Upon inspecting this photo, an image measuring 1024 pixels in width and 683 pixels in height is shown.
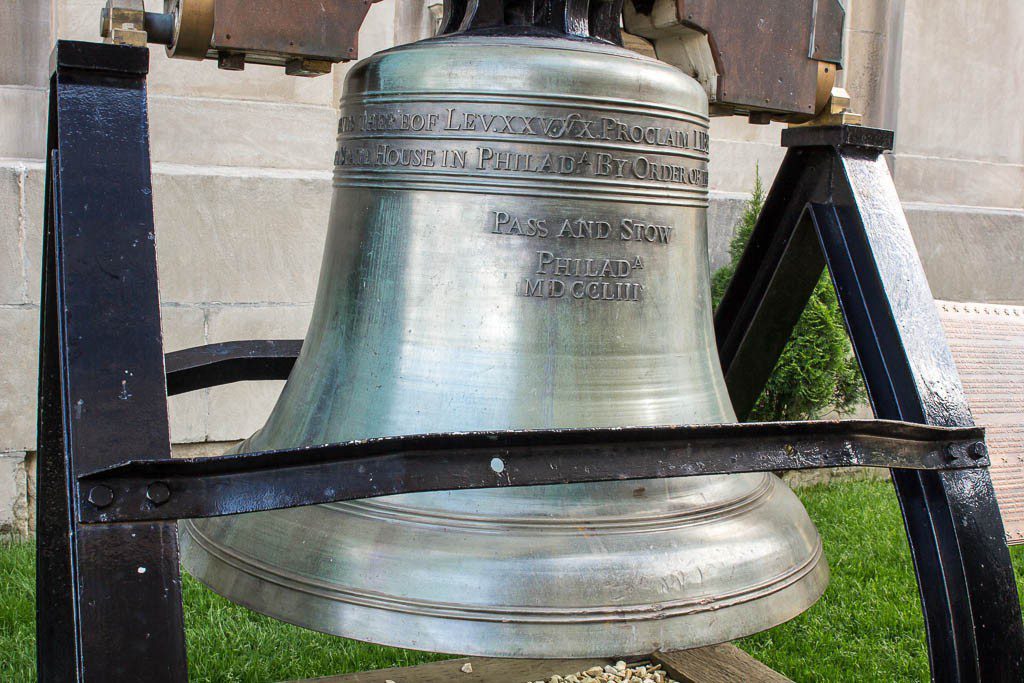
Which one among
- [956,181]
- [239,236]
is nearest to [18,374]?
[239,236]

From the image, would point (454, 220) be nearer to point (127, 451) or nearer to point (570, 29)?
point (570, 29)

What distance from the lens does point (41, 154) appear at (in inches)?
133

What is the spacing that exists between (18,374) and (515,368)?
2443mm

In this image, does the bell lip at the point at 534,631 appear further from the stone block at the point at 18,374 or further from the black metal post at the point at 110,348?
the stone block at the point at 18,374

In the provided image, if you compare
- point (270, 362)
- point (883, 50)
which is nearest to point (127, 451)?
point (270, 362)

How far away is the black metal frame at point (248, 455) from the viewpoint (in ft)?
3.89

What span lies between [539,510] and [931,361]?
2.42 ft

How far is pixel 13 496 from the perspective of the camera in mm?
3537

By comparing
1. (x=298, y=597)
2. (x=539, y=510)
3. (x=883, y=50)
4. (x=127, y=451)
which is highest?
(x=883, y=50)

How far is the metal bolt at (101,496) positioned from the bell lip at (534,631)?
1.07 ft

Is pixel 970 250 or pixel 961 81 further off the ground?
pixel 961 81

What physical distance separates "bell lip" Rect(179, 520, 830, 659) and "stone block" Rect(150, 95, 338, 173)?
89.7 inches

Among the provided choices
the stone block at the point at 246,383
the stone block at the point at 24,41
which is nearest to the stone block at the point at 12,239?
the stone block at the point at 24,41

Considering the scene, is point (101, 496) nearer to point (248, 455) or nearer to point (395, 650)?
point (248, 455)
